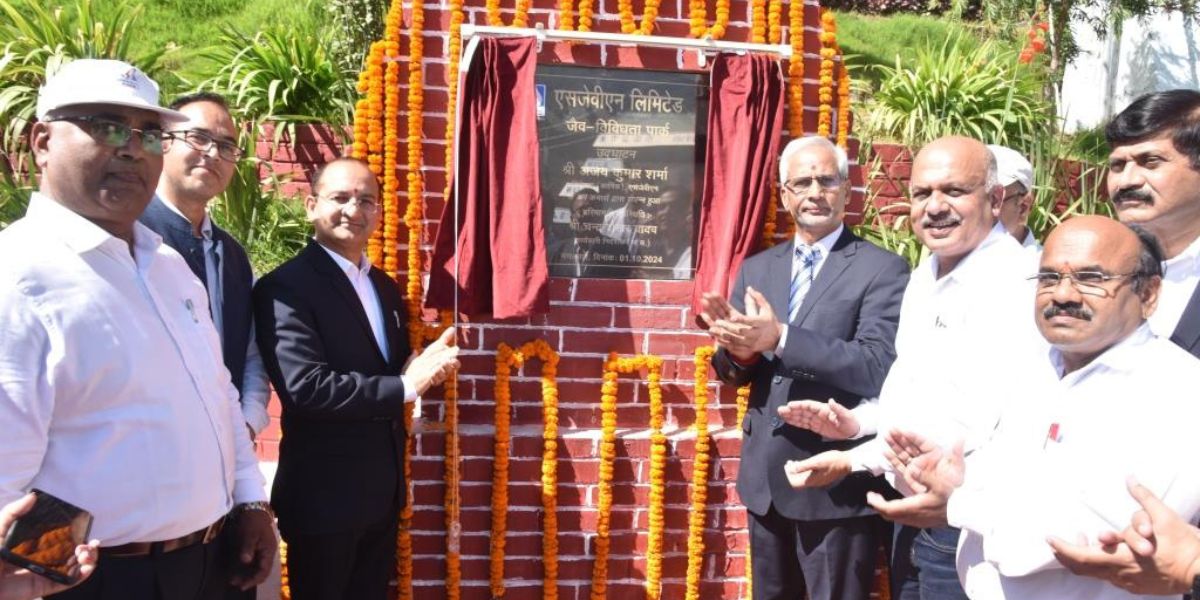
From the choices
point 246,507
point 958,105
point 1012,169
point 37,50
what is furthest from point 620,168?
point 37,50

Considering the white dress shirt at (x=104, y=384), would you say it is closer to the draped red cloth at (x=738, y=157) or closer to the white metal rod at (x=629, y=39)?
the white metal rod at (x=629, y=39)

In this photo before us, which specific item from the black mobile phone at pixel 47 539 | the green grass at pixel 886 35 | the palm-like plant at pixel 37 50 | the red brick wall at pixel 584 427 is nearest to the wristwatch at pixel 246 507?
the black mobile phone at pixel 47 539

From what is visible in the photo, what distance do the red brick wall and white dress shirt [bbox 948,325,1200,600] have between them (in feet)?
5.64

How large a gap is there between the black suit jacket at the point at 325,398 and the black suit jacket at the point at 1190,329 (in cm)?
223

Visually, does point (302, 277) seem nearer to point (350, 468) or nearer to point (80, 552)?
point (350, 468)

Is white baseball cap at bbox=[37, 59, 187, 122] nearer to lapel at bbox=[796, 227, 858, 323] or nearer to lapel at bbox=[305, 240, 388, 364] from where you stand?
lapel at bbox=[305, 240, 388, 364]

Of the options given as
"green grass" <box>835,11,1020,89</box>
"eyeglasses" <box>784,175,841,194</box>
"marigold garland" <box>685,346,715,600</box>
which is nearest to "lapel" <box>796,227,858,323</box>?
"eyeglasses" <box>784,175,841,194</box>

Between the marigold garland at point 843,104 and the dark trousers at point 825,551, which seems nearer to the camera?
the dark trousers at point 825,551

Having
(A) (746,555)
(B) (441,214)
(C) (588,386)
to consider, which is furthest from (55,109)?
(A) (746,555)

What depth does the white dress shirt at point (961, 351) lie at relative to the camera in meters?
2.55

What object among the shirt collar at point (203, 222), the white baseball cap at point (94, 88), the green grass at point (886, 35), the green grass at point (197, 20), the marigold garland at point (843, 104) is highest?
the green grass at point (886, 35)

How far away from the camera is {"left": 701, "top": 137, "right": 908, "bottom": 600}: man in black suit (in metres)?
3.04

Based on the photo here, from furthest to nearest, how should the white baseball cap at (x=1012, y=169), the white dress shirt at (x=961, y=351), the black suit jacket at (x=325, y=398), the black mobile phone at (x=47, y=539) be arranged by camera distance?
the white baseball cap at (x=1012, y=169) < the black suit jacket at (x=325, y=398) < the white dress shirt at (x=961, y=351) < the black mobile phone at (x=47, y=539)

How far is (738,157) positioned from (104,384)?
7.94ft
